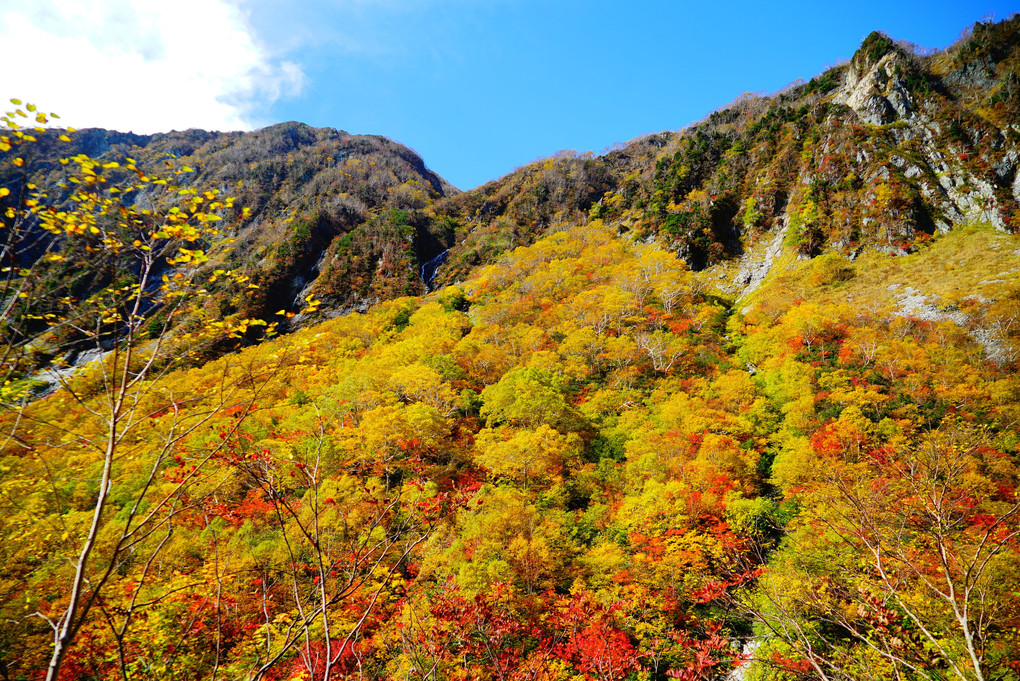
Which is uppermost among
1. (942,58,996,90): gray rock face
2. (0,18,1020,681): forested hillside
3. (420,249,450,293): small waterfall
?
(942,58,996,90): gray rock face

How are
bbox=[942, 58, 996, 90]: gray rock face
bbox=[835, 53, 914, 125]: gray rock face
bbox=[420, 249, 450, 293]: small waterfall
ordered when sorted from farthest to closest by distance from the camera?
bbox=[420, 249, 450, 293]: small waterfall
bbox=[835, 53, 914, 125]: gray rock face
bbox=[942, 58, 996, 90]: gray rock face

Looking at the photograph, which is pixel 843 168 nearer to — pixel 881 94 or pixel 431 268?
pixel 881 94

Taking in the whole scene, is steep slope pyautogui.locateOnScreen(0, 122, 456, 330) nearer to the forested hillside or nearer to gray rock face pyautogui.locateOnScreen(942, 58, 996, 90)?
the forested hillside

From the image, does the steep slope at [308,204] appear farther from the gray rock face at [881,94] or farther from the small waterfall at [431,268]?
the gray rock face at [881,94]

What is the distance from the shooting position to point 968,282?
34.2 meters

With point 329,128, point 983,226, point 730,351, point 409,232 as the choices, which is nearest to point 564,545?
point 730,351

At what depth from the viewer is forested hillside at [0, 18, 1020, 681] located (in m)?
4.89

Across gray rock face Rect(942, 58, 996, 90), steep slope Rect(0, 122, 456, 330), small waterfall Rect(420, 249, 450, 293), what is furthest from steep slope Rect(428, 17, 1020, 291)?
steep slope Rect(0, 122, 456, 330)

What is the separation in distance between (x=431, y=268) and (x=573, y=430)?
60032 millimetres

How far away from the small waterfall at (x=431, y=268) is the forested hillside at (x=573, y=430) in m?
6.46

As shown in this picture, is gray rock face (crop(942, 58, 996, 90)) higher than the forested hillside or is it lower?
higher

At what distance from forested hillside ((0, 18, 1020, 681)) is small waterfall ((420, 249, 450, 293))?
6.46m

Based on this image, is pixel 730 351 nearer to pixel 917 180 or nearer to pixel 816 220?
pixel 816 220

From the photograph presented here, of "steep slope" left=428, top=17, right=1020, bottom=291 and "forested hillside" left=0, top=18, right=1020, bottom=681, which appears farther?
"steep slope" left=428, top=17, right=1020, bottom=291
